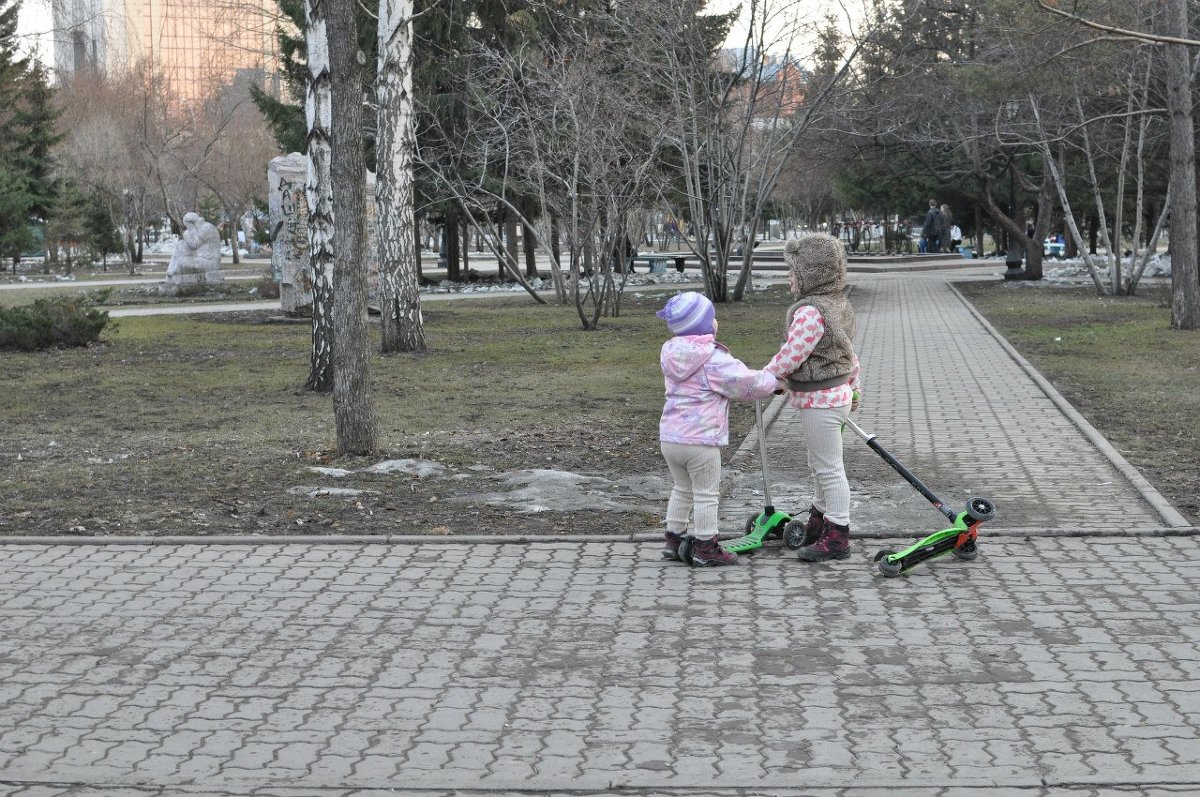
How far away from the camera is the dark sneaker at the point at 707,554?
21.6ft

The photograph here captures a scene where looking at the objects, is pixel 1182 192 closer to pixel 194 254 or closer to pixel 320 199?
pixel 320 199

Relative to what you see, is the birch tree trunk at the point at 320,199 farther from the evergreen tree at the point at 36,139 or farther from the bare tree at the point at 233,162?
the bare tree at the point at 233,162

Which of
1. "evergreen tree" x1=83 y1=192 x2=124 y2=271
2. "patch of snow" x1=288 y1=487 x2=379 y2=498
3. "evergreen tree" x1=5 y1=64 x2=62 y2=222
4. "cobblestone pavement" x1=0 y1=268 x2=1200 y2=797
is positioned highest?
"evergreen tree" x1=5 y1=64 x2=62 y2=222

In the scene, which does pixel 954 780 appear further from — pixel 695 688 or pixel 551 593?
pixel 551 593

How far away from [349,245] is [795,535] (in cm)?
418

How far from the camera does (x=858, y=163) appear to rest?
1375 inches

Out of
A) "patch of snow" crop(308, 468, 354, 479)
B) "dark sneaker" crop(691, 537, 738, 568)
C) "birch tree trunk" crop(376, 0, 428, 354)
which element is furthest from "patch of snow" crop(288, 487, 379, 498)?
"birch tree trunk" crop(376, 0, 428, 354)

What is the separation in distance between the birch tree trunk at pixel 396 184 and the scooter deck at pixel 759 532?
11034 mm

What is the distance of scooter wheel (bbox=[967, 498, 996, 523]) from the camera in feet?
21.1

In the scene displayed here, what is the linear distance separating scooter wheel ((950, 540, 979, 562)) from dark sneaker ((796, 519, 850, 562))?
50 centimetres

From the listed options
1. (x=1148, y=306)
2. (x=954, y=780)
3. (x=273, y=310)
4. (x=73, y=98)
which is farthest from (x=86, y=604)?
(x=73, y=98)

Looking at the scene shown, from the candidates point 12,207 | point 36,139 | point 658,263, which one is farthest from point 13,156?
point 658,263

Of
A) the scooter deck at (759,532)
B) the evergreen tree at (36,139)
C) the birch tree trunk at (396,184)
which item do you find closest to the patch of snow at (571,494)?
the scooter deck at (759,532)

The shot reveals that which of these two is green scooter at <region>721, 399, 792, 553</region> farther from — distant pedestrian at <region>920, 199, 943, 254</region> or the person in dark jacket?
the person in dark jacket
